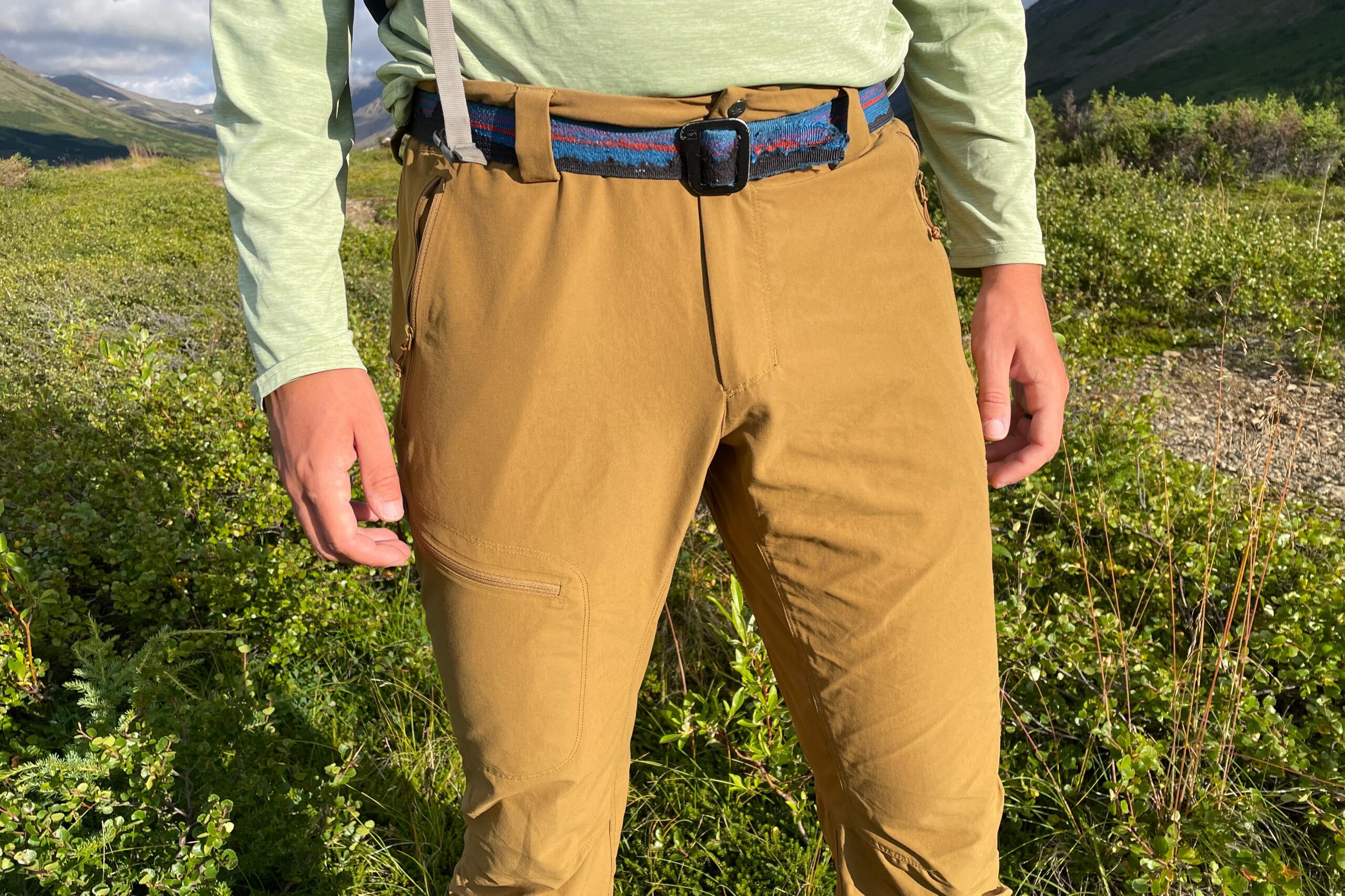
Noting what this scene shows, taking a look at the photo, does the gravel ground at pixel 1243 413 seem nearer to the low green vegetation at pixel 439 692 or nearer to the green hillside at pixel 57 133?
the low green vegetation at pixel 439 692

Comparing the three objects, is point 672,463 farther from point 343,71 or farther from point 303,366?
point 343,71

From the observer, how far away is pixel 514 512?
99 cm

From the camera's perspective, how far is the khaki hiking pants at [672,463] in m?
0.96

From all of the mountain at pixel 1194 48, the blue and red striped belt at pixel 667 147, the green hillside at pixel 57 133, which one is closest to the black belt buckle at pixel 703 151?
the blue and red striped belt at pixel 667 147

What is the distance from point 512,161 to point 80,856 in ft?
5.69

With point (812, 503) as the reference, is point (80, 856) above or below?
below

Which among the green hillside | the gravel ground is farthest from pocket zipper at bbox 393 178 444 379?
the green hillside

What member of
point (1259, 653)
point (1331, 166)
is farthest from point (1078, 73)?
point (1259, 653)

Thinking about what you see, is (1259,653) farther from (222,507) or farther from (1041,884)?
(222,507)

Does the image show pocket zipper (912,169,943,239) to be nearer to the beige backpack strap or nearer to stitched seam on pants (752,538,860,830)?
stitched seam on pants (752,538,860,830)

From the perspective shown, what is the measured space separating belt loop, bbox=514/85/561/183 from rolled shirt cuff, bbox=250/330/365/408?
303 mm

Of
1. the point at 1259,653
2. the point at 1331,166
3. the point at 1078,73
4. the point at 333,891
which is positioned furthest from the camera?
the point at 1078,73

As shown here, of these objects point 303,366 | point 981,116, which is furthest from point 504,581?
point 981,116

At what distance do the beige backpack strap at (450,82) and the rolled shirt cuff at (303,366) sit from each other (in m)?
0.26
